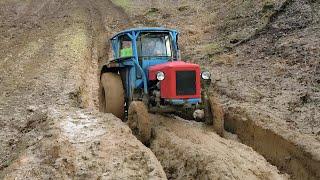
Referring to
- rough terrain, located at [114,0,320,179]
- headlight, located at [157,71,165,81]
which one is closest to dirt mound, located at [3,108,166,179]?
headlight, located at [157,71,165,81]

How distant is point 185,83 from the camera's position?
998 cm

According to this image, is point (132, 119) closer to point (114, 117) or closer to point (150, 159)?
point (114, 117)

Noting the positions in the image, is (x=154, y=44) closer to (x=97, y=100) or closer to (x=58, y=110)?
(x=58, y=110)

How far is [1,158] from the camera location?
29.2 feet

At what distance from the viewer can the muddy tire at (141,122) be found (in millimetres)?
9445

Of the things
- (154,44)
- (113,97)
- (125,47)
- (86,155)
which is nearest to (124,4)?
(125,47)

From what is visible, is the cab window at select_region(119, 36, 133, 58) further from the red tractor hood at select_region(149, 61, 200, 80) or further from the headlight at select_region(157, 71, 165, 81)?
the headlight at select_region(157, 71, 165, 81)

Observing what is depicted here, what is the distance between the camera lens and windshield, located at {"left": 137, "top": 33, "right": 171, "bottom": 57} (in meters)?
11.1

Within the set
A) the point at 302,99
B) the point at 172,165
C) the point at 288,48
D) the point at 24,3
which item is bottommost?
the point at 172,165

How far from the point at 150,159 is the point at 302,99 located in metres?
4.90

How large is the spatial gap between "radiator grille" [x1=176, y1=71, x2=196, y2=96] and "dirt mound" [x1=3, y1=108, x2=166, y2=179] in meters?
1.30

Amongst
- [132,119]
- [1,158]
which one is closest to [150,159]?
[132,119]

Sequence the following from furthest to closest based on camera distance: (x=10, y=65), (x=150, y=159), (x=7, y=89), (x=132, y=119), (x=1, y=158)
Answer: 1. (x=10, y=65)
2. (x=7, y=89)
3. (x=132, y=119)
4. (x=1, y=158)
5. (x=150, y=159)

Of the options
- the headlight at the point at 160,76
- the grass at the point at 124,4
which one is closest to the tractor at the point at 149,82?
the headlight at the point at 160,76
